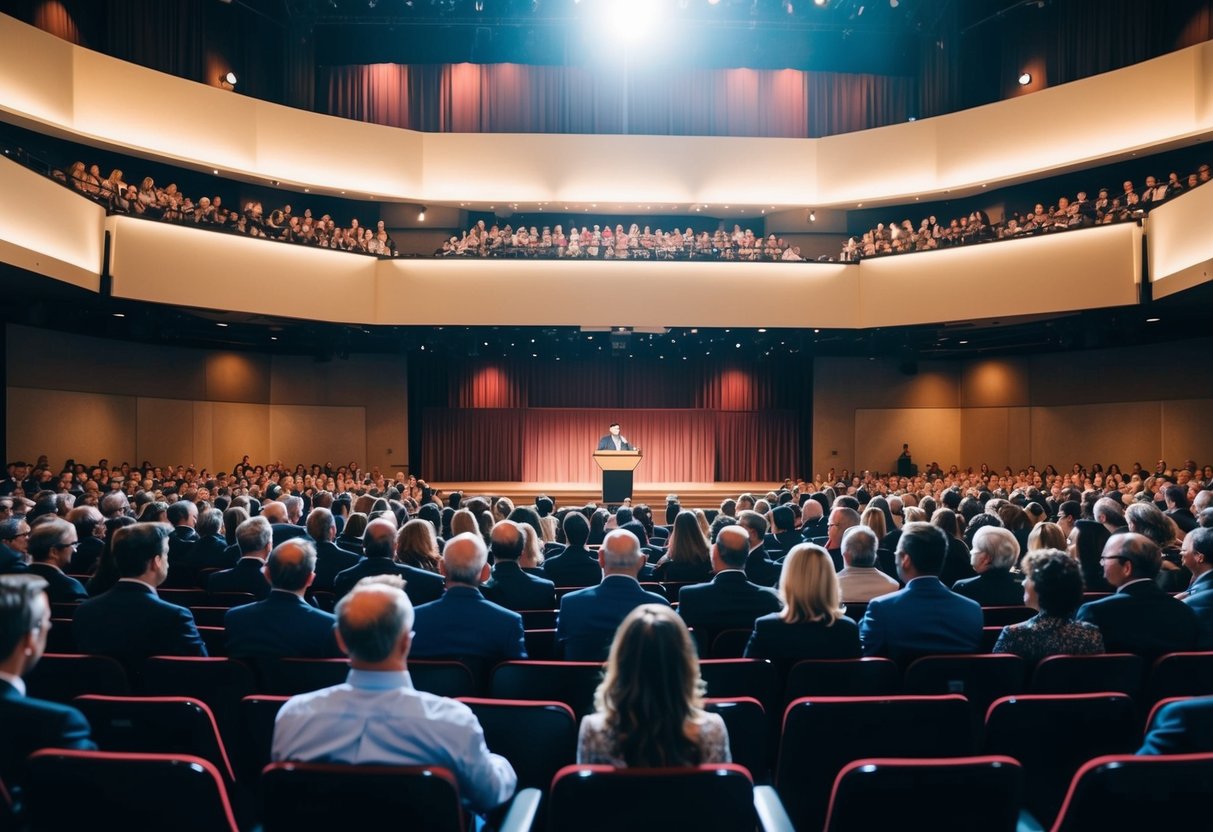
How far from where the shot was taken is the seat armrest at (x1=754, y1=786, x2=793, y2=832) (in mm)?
2355

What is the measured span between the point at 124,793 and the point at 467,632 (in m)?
1.81

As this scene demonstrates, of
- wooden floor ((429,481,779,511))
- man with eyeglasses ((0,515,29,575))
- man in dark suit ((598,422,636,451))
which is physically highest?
man in dark suit ((598,422,636,451))

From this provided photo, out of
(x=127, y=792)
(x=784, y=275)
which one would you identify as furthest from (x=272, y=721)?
(x=784, y=275)

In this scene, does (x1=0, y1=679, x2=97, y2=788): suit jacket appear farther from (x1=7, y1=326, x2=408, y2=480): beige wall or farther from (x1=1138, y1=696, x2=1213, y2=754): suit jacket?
(x1=7, y1=326, x2=408, y2=480): beige wall

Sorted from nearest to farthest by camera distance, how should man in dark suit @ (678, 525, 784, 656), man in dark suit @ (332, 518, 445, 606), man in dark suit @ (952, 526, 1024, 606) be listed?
1. man in dark suit @ (678, 525, 784, 656)
2. man in dark suit @ (952, 526, 1024, 606)
3. man in dark suit @ (332, 518, 445, 606)

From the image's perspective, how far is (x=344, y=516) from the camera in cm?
→ 967

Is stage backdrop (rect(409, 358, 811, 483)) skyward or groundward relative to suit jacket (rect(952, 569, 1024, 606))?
skyward

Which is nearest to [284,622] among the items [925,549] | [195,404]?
[925,549]

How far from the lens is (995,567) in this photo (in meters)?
5.16

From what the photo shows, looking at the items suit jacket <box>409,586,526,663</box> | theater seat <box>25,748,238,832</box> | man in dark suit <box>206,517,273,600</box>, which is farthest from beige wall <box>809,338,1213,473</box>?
theater seat <box>25,748,238,832</box>

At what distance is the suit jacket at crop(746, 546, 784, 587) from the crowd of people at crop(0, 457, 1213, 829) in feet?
0.05

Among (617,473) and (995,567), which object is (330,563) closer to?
(995,567)

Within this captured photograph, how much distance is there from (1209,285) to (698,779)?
13295mm

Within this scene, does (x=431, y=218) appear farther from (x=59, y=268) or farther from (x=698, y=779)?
(x=698, y=779)
